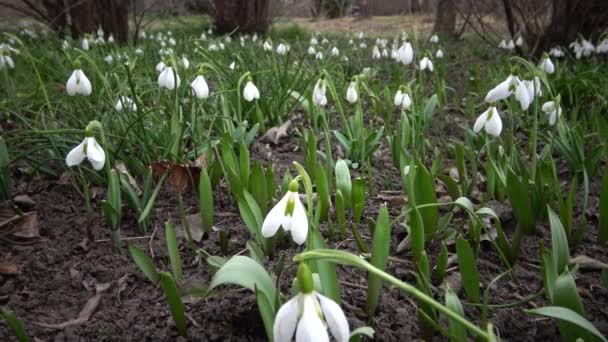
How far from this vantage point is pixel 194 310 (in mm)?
1244

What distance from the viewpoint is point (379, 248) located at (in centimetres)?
113

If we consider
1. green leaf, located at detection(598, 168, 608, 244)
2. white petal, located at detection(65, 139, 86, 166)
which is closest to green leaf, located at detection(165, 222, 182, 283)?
white petal, located at detection(65, 139, 86, 166)

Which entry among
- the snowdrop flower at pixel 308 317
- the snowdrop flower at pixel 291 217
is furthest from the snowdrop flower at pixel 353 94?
the snowdrop flower at pixel 308 317

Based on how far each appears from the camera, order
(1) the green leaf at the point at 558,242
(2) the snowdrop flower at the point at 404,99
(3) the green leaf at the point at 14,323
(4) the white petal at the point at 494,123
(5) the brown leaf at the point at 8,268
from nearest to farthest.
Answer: (3) the green leaf at the point at 14,323, (1) the green leaf at the point at 558,242, (5) the brown leaf at the point at 8,268, (4) the white petal at the point at 494,123, (2) the snowdrop flower at the point at 404,99

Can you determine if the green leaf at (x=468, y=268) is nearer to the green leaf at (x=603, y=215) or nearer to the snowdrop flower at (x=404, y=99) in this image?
the green leaf at (x=603, y=215)

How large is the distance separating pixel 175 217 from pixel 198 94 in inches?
20.4

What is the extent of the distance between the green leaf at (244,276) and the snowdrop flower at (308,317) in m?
0.20

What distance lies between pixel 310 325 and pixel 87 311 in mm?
859

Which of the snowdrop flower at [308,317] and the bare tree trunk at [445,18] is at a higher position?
the bare tree trunk at [445,18]

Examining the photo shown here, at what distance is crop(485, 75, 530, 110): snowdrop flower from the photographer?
Result: 1619 millimetres

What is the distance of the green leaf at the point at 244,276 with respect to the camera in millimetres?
936

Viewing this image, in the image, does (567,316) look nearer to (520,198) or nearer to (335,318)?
(335,318)

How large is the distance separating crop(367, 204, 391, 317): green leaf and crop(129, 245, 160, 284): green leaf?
60 cm

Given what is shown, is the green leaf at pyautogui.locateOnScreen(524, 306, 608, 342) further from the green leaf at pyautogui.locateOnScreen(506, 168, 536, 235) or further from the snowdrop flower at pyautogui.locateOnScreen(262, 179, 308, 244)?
the green leaf at pyautogui.locateOnScreen(506, 168, 536, 235)
